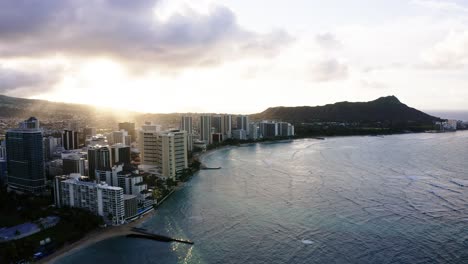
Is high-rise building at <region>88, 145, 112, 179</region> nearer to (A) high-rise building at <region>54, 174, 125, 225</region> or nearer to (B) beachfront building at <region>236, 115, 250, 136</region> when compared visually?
(A) high-rise building at <region>54, 174, 125, 225</region>

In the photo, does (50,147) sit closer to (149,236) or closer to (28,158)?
(28,158)

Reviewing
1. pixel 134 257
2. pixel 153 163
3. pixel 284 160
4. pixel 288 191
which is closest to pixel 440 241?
pixel 288 191

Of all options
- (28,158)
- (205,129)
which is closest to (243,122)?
(205,129)

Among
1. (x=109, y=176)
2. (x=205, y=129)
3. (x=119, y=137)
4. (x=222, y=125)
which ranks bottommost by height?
(x=109, y=176)

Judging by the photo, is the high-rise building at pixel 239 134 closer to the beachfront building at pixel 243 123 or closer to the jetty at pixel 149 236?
the beachfront building at pixel 243 123

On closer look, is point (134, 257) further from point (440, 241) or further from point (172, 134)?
point (172, 134)

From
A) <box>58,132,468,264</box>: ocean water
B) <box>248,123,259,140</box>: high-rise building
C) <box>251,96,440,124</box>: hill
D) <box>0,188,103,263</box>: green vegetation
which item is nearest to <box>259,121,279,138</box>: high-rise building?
<box>248,123,259,140</box>: high-rise building
